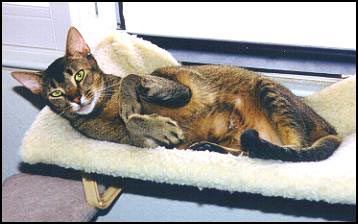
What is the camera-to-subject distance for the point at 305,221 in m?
1.57

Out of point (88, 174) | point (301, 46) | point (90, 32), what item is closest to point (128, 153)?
point (88, 174)

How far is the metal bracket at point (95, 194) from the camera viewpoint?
1.33 meters

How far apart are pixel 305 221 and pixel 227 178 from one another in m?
0.64

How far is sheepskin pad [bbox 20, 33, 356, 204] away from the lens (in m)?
1.03

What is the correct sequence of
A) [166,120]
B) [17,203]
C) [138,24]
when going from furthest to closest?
[138,24] → [17,203] → [166,120]

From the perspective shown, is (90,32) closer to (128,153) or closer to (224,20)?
(224,20)

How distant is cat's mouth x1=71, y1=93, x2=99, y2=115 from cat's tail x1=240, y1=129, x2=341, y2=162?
0.48 metres

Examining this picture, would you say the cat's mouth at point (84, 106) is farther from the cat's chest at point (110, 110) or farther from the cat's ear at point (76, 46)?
the cat's ear at point (76, 46)

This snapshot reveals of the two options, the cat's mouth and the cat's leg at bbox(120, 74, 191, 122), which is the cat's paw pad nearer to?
the cat's leg at bbox(120, 74, 191, 122)

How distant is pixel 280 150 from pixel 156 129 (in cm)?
33

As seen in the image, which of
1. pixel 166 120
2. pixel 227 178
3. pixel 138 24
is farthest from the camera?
pixel 138 24

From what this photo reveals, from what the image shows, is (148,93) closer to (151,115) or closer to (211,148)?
(151,115)

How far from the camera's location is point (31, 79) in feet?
4.52

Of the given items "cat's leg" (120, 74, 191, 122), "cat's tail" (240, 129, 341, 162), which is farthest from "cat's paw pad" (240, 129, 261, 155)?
"cat's leg" (120, 74, 191, 122)
